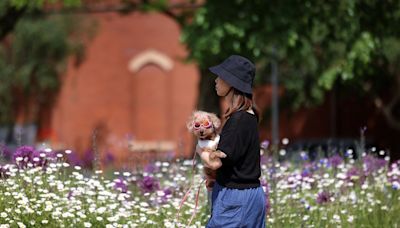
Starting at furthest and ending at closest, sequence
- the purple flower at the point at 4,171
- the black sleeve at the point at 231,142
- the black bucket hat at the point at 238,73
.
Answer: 1. the purple flower at the point at 4,171
2. the black bucket hat at the point at 238,73
3. the black sleeve at the point at 231,142

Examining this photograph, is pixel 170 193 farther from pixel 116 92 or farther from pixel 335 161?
pixel 116 92

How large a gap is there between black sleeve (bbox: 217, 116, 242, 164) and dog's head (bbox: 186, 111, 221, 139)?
23cm

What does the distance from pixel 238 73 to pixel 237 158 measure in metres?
0.59

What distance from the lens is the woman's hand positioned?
19.8 ft

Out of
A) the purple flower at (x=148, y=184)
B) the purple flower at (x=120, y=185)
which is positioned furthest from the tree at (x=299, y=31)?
the purple flower at (x=120, y=185)

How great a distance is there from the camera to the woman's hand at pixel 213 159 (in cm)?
603

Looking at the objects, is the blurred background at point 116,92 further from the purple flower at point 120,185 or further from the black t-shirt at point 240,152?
the black t-shirt at point 240,152

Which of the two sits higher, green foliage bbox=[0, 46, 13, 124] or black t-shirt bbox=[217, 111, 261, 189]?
green foliage bbox=[0, 46, 13, 124]

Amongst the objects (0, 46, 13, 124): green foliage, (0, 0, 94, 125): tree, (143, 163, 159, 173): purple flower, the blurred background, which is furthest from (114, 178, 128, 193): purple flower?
(0, 46, 13, 124): green foliage

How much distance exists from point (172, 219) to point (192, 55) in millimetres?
8780

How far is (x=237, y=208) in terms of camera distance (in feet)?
20.2

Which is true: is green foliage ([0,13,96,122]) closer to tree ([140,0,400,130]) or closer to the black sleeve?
tree ([140,0,400,130])

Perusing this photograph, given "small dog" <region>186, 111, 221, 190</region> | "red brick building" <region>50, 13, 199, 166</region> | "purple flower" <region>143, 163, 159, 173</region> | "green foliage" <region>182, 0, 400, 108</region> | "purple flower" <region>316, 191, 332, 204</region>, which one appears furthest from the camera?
"red brick building" <region>50, 13, 199, 166</region>

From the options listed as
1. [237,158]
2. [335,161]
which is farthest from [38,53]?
[237,158]
